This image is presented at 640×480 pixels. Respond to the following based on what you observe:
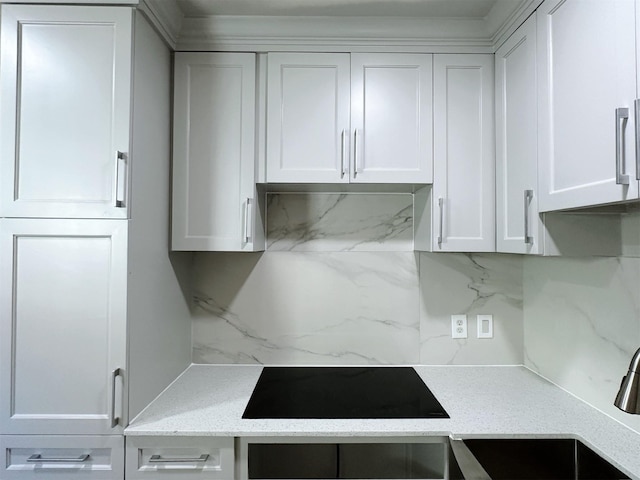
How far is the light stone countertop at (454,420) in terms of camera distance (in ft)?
3.99

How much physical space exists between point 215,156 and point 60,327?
0.86m

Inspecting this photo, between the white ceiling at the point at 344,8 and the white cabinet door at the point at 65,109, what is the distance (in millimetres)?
405

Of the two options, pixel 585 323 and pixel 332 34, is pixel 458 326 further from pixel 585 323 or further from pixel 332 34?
pixel 332 34

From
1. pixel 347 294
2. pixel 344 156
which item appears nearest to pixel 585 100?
pixel 344 156

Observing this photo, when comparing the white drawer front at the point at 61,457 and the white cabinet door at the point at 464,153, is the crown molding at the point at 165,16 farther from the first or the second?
the white drawer front at the point at 61,457

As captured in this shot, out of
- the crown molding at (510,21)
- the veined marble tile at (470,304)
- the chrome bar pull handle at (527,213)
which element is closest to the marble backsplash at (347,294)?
the veined marble tile at (470,304)

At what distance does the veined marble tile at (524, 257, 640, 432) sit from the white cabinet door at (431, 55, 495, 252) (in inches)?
13.3

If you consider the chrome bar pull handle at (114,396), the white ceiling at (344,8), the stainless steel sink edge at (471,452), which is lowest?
the stainless steel sink edge at (471,452)

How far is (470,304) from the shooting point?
6.26 ft

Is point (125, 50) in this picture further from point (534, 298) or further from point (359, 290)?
point (534, 298)

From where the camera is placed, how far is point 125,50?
4.17 ft

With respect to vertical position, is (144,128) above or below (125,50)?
below

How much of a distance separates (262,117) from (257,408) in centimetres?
118

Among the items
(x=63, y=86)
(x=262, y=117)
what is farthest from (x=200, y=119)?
(x=63, y=86)
